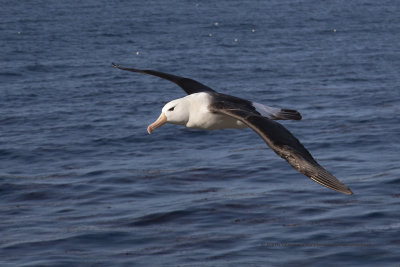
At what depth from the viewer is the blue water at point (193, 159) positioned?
66.9 ft

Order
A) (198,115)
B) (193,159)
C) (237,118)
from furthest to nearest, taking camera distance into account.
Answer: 1. (193,159)
2. (198,115)
3. (237,118)

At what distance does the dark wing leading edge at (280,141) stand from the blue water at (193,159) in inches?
268

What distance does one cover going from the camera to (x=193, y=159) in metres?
27.4

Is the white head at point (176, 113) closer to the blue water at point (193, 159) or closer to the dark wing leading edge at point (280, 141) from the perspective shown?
the dark wing leading edge at point (280, 141)

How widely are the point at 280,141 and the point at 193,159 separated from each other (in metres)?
15.4

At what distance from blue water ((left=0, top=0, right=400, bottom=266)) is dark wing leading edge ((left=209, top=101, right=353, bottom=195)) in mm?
6813

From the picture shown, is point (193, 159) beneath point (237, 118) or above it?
beneath

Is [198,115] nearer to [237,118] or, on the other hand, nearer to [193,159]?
[237,118]

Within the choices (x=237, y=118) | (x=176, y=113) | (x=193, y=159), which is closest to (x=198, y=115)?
(x=176, y=113)

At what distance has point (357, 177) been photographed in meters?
24.4

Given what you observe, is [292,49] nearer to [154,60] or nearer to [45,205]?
[154,60]

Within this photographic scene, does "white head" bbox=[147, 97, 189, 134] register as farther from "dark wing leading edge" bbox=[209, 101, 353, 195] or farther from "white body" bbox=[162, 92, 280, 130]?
"dark wing leading edge" bbox=[209, 101, 353, 195]

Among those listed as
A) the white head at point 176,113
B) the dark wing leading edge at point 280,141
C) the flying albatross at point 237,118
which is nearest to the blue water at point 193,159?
the flying albatross at point 237,118

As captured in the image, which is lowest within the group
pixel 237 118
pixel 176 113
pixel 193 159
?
pixel 193 159
